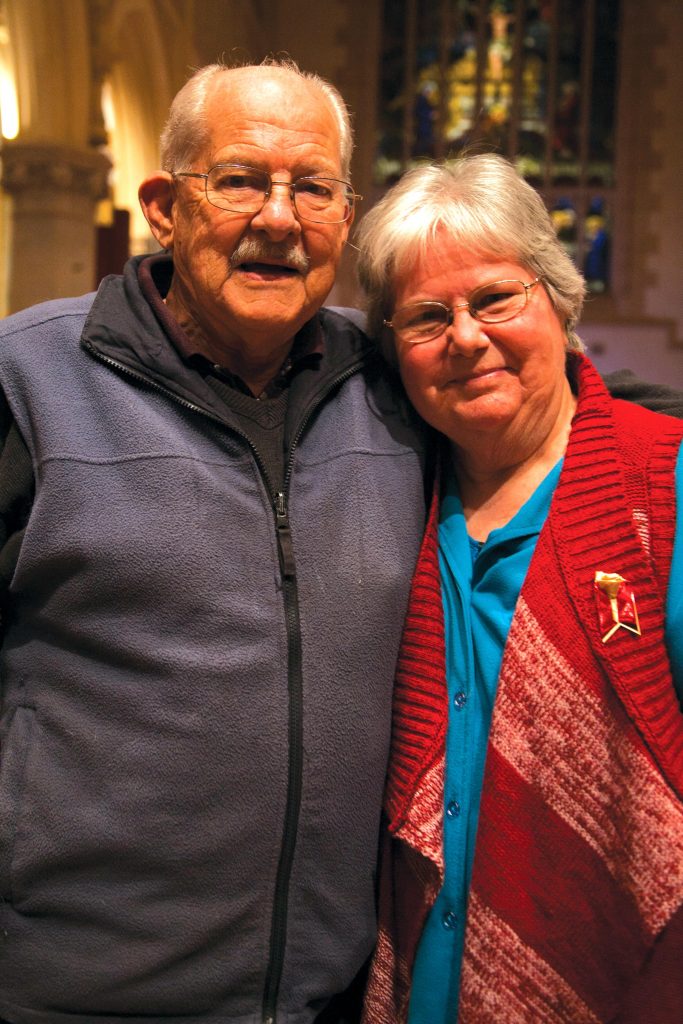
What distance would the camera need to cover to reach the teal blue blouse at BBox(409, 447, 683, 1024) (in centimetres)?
130

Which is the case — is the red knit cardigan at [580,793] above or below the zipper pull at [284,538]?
below

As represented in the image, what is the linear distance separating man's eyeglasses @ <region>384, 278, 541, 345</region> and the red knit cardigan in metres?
0.23

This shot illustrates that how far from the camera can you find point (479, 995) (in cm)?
125

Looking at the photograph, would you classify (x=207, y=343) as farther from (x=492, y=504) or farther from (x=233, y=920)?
(x=233, y=920)

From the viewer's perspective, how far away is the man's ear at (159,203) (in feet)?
4.65

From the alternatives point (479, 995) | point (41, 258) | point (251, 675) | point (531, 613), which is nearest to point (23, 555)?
point (251, 675)

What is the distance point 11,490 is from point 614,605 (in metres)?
0.75

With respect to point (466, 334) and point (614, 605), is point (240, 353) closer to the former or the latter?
point (466, 334)

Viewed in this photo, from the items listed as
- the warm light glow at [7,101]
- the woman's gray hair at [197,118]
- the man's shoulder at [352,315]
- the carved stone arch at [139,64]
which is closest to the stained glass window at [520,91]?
the carved stone arch at [139,64]

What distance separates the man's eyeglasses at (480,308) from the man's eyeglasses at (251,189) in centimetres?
19

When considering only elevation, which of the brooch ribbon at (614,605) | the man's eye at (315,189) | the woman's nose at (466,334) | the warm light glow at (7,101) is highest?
the warm light glow at (7,101)

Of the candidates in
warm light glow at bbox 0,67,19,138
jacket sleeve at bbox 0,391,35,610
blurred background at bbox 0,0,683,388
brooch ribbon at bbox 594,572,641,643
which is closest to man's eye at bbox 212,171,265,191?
jacket sleeve at bbox 0,391,35,610

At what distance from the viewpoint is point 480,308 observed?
4.42 feet

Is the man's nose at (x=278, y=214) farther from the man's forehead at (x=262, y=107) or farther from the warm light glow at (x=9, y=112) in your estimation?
the warm light glow at (x=9, y=112)
